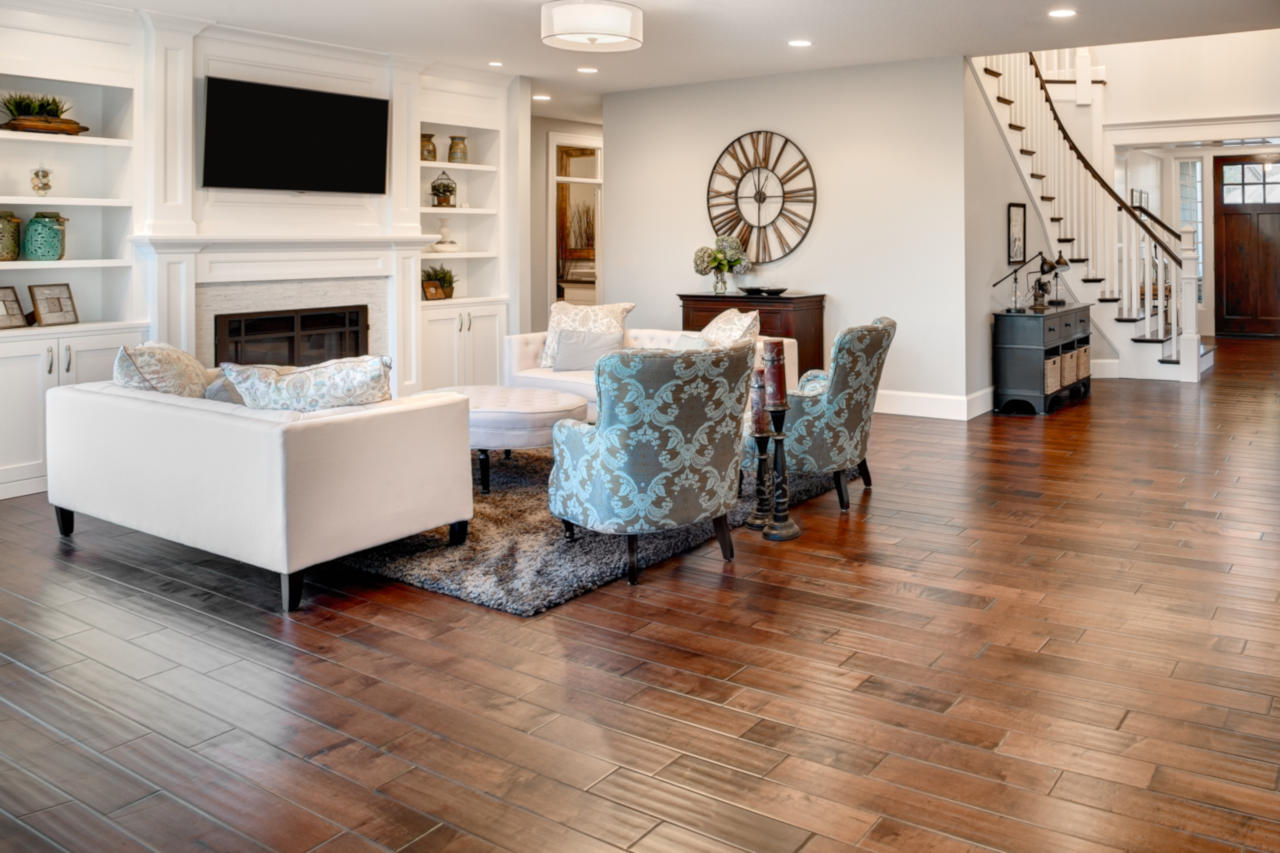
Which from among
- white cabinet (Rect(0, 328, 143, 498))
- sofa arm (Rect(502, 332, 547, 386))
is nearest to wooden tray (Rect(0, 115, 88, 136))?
white cabinet (Rect(0, 328, 143, 498))

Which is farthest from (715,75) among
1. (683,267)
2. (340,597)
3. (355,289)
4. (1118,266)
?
(340,597)

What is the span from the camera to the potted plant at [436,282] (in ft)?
26.5

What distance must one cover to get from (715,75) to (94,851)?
7.04 metres

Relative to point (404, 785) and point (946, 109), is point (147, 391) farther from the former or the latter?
point (946, 109)

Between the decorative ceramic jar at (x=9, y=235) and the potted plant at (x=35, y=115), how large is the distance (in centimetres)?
44

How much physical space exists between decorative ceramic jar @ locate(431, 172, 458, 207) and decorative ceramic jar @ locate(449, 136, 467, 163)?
160 millimetres

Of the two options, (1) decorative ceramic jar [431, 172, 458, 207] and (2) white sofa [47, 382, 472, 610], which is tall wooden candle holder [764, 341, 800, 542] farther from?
(1) decorative ceramic jar [431, 172, 458, 207]

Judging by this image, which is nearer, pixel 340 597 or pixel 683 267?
pixel 340 597

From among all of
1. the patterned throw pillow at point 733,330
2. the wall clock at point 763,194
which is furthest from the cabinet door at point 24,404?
the wall clock at point 763,194

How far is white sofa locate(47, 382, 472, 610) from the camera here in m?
3.64

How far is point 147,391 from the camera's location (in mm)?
4273

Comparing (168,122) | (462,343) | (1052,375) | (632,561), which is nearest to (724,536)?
(632,561)

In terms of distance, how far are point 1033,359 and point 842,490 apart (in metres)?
3.42

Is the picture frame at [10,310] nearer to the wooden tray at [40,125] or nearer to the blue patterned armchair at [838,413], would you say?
the wooden tray at [40,125]
